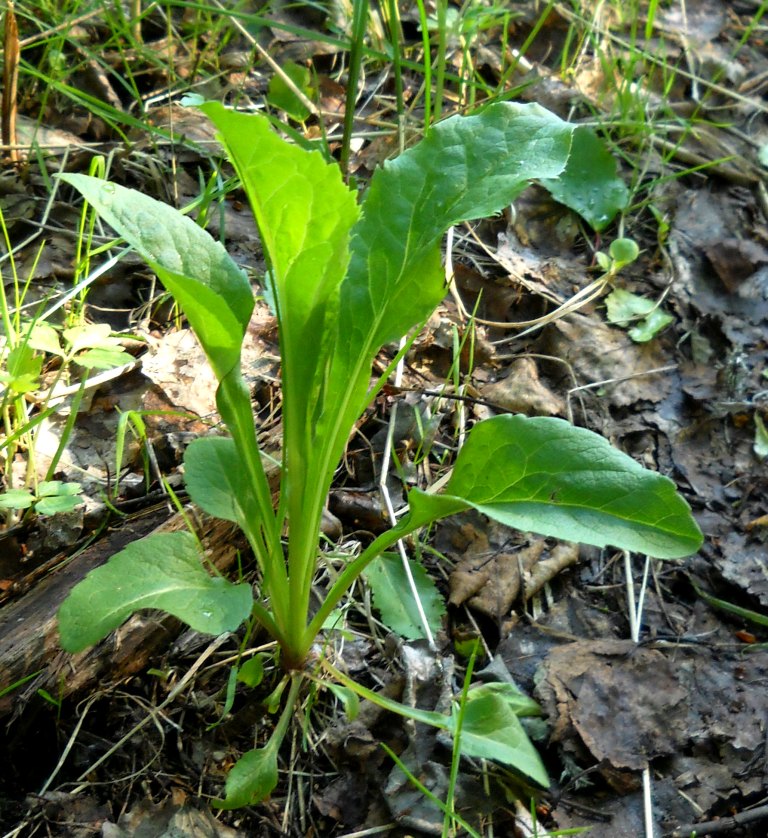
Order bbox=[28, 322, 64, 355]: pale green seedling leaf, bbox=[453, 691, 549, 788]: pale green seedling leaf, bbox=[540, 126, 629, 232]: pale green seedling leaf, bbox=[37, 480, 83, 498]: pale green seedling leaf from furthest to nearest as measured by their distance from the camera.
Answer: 1. bbox=[540, 126, 629, 232]: pale green seedling leaf
2. bbox=[28, 322, 64, 355]: pale green seedling leaf
3. bbox=[37, 480, 83, 498]: pale green seedling leaf
4. bbox=[453, 691, 549, 788]: pale green seedling leaf

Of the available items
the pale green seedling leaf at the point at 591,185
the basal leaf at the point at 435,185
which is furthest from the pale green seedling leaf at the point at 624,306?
the basal leaf at the point at 435,185

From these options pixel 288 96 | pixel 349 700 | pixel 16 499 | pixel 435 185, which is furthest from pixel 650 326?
pixel 16 499

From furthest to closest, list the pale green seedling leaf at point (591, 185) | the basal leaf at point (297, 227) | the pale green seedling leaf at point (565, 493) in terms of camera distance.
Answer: the pale green seedling leaf at point (591, 185)
the pale green seedling leaf at point (565, 493)
the basal leaf at point (297, 227)

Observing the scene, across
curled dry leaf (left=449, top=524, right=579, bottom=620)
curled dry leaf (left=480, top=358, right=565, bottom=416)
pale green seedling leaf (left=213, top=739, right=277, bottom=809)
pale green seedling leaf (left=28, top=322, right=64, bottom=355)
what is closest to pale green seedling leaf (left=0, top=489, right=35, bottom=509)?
pale green seedling leaf (left=28, top=322, right=64, bottom=355)

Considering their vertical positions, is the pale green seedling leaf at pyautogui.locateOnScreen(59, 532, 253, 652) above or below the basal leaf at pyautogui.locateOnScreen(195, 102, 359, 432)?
below

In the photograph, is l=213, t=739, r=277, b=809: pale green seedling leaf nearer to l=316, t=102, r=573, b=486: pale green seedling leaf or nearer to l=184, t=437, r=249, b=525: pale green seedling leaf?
l=184, t=437, r=249, b=525: pale green seedling leaf

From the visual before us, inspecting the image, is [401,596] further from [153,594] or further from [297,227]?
[297,227]

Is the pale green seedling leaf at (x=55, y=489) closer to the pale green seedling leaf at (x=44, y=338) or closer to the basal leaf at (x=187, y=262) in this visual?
the pale green seedling leaf at (x=44, y=338)
